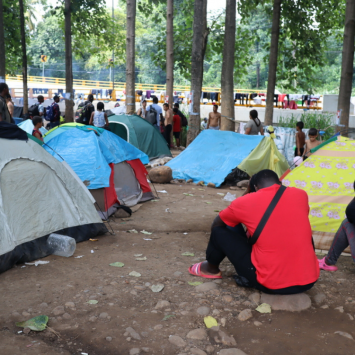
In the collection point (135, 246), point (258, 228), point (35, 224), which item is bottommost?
point (135, 246)

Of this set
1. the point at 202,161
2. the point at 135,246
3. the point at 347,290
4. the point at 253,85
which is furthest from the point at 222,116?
the point at 253,85

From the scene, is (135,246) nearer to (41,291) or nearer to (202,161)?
(41,291)

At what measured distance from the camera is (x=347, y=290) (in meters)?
4.37

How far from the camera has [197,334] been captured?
341 centimetres

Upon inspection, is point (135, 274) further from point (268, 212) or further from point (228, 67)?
point (228, 67)

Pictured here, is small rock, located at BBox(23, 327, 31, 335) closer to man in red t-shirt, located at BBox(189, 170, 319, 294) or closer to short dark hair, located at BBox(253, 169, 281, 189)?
Answer: man in red t-shirt, located at BBox(189, 170, 319, 294)

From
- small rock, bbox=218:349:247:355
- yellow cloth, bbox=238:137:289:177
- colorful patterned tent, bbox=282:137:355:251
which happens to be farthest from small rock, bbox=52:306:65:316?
yellow cloth, bbox=238:137:289:177

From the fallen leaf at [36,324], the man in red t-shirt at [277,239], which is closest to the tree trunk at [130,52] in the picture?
the man in red t-shirt at [277,239]

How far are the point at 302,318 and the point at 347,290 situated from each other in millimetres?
870

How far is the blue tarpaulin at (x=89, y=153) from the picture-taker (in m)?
6.84

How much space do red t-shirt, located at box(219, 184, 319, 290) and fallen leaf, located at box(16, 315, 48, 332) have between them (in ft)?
5.74

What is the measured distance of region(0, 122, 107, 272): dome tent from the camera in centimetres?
479

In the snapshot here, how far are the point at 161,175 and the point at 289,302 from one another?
648cm

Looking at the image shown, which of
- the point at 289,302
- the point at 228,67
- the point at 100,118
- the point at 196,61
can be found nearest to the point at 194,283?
the point at 289,302
